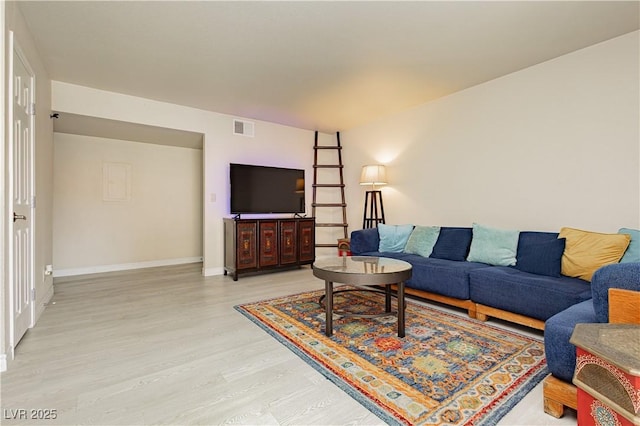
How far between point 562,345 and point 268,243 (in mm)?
3787

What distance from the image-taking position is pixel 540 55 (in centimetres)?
299

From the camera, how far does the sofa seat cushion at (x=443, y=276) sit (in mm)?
2869

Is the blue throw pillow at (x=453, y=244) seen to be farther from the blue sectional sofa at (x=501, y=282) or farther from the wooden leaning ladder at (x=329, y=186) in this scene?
the wooden leaning ladder at (x=329, y=186)

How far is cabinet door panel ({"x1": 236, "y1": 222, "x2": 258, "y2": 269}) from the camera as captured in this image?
14.5 feet

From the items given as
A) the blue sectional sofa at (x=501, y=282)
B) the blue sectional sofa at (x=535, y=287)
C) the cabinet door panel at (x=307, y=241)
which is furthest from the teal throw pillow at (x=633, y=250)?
the cabinet door panel at (x=307, y=241)

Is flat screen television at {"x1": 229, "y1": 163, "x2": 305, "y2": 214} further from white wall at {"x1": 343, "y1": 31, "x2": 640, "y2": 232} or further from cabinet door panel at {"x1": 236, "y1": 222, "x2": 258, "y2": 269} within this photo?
white wall at {"x1": 343, "y1": 31, "x2": 640, "y2": 232}

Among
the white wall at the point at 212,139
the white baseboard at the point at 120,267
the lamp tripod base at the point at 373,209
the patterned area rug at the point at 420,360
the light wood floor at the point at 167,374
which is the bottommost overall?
the light wood floor at the point at 167,374

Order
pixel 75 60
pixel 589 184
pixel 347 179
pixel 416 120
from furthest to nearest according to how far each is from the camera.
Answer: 1. pixel 347 179
2. pixel 416 120
3. pixel 75 60
4. pixel 589 184

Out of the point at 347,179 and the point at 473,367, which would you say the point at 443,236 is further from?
the point at 347,179

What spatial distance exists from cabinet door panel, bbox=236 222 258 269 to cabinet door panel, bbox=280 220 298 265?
45cm

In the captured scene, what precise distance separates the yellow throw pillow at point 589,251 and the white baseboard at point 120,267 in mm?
5569

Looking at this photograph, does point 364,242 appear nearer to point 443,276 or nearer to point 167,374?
point 443,276

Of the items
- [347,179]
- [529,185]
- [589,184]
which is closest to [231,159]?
[347,179]

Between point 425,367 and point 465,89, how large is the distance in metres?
3.31
